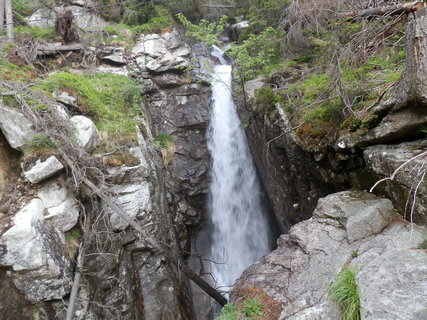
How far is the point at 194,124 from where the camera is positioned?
35.0 ft

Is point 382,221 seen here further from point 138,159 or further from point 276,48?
point 276,48

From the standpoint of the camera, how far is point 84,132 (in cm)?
598

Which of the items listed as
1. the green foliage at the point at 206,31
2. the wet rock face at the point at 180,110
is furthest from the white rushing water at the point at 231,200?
the green foliage at the point at 206,31

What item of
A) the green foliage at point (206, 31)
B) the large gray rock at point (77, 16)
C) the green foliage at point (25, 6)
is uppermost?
the green foliage at point (25, 6)

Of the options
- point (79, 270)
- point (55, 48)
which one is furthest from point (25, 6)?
point (79, 270)

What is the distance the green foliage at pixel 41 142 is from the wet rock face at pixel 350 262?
14.4 feet

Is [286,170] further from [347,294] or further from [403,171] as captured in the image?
[347,294]

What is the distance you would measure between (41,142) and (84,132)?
3.27 ft

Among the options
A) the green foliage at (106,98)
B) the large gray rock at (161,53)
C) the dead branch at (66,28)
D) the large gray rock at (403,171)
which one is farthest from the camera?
the large gray rock at (161,53)

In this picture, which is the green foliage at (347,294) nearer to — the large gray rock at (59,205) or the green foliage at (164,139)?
the large gray rock at (59,205)

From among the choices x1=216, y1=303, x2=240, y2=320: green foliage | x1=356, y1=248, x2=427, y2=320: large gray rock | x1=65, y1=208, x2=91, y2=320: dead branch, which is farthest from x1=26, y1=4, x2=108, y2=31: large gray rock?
x1=356, y1=248, x2=427, y2=320: large gray rock

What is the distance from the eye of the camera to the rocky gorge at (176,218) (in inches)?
115

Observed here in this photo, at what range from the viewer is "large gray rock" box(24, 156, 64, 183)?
486 cm

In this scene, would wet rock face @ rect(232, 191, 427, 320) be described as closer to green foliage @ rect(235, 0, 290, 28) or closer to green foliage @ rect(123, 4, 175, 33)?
green foliage @ rect(235, 0, 290, 28)
